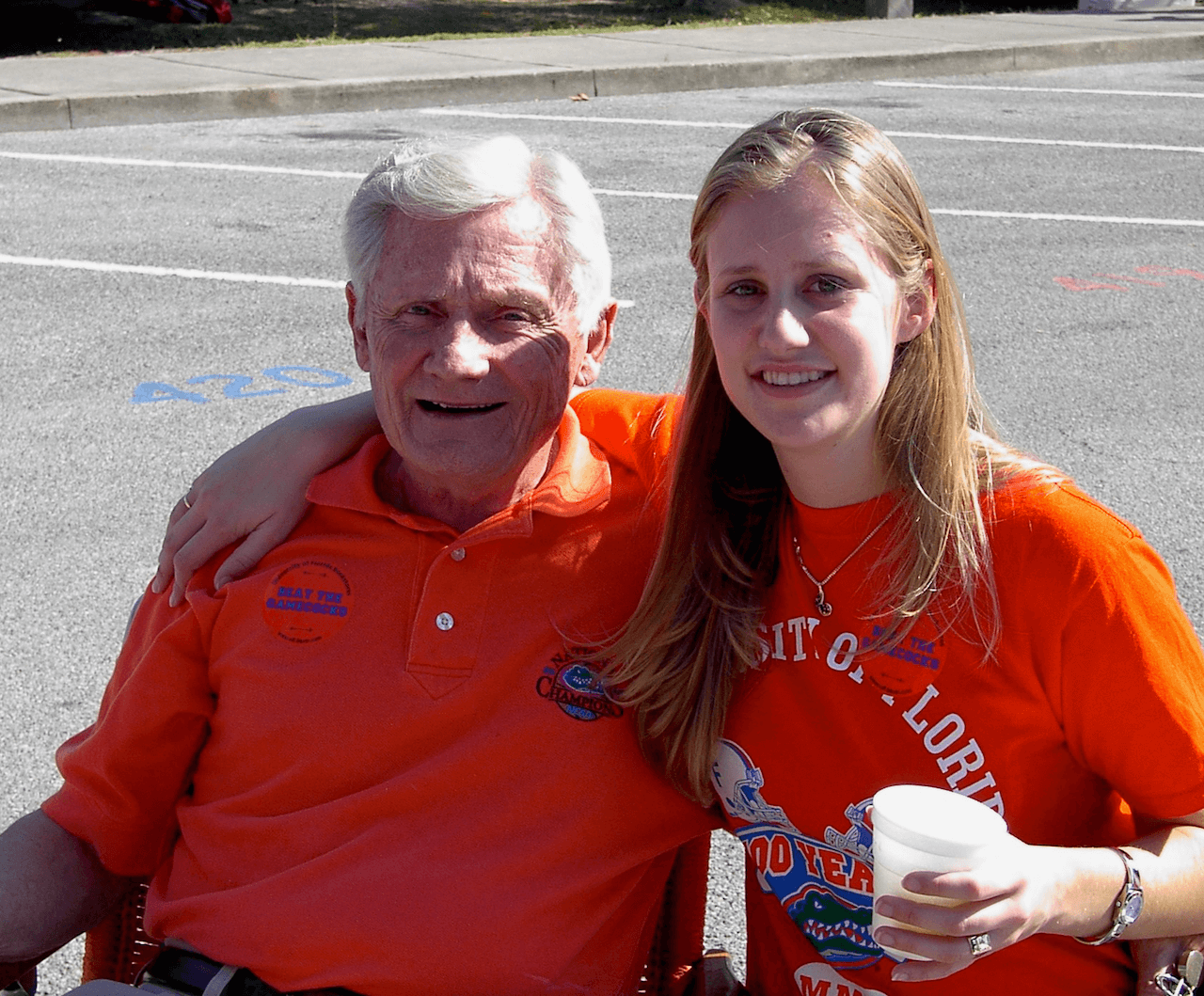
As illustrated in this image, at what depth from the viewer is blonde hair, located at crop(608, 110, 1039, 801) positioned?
197 centimetres

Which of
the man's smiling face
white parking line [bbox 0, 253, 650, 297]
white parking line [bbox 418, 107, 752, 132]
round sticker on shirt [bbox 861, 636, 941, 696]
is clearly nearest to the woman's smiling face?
round sticker on shirt [bbox 861, 636, 941, 696]

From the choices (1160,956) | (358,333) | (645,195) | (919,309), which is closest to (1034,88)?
(645,195)

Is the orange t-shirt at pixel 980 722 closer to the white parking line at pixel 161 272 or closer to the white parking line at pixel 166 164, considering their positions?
the white parking line at pixel 161 272

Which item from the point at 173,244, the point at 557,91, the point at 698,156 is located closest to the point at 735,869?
the point at 173,244

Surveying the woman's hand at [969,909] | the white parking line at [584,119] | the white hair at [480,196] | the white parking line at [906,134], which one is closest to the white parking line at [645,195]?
the white parking line at [906,134]

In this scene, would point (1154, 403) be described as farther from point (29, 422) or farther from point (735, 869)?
point (29, 422)

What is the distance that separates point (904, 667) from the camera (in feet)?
6.50

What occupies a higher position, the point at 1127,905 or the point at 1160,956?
the point at 1127,905

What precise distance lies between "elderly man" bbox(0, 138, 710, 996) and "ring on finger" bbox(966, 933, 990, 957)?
27.1 inches

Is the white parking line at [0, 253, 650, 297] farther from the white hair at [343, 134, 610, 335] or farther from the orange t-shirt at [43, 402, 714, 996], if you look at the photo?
the orange t-shirt at [43, 402, 714, 996]

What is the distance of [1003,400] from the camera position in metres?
5.76

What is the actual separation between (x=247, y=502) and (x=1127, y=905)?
1427 mm

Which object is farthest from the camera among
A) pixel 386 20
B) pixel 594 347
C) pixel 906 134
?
pixel 386 20

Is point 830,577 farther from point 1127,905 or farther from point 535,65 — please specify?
point 535,65
